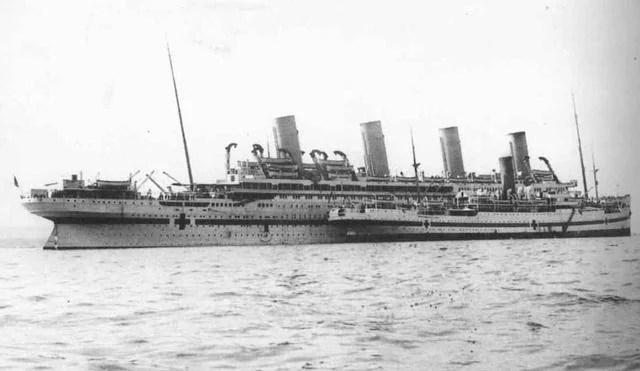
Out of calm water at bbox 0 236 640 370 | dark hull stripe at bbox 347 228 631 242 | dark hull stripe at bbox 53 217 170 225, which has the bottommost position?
dark hull stripe at bbox 347 228 631 242

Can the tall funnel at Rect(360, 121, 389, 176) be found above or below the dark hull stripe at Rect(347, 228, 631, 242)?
above

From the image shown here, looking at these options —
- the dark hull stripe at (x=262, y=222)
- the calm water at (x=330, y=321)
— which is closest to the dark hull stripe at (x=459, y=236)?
the dark hull stripe at (x=262, y=222)

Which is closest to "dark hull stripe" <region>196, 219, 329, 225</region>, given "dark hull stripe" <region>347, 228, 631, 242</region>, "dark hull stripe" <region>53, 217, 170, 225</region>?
"dark hull stripe" <region>347, 228, 631, 242</region>

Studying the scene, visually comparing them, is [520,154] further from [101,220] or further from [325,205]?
[101,220]

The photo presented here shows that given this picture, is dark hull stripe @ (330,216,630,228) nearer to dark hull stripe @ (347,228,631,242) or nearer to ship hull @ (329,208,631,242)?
ship hull @ (329,208,631,242)

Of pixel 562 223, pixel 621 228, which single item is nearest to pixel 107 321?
pixel 562 223

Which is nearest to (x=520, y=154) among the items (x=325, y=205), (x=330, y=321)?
(x=325, y=205)
